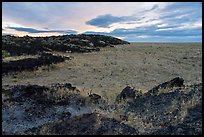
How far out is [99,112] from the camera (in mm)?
14008

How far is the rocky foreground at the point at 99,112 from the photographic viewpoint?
11.9 m

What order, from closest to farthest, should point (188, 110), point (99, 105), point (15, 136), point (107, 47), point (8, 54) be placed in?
1. point (15, 136)
2. point (188, 110)
3. point (99, 105)
4. point (8, 54)
5. point (107, 47)

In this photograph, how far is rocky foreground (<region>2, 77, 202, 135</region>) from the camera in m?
A: 11.9

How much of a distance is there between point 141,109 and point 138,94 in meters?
3.04

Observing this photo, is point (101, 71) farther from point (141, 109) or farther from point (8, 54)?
point (141, 109)

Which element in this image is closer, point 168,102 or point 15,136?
point 15,136

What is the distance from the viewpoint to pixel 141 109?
51.0 feet

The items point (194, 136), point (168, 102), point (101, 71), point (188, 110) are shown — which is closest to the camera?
point (194, 136)

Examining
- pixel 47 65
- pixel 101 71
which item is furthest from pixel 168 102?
pixel 47 65

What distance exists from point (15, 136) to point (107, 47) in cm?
4622

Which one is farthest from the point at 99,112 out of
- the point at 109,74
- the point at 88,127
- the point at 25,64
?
the point at 25,64

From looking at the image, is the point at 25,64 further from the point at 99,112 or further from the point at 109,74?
the point at 99,112

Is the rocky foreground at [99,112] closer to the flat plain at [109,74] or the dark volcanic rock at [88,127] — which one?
the dark volcanic rock at [88,127]

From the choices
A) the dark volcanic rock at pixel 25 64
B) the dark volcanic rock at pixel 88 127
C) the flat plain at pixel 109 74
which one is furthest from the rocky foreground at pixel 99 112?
the dark volcanic rock at pixel 25 64
